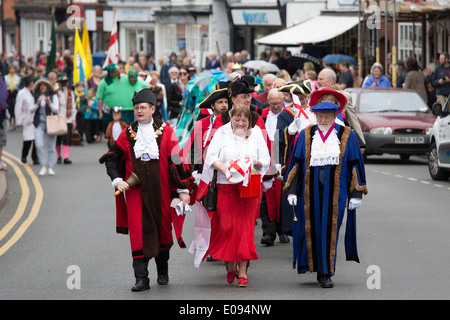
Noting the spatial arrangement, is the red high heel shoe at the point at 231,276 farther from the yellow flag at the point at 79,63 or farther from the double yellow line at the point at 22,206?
the yellow flag at the point at 79,63

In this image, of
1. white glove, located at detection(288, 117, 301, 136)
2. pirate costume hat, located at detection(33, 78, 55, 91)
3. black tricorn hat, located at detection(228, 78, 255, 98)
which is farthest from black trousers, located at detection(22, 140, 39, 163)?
black tricorn hat, located at detection(228, 78, 255, 98)

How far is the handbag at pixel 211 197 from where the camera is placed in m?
9.09

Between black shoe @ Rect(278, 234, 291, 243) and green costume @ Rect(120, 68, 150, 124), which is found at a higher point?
green costume @ Rect(120, 68, 150, 124)

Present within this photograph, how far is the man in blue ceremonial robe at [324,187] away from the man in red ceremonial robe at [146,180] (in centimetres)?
100

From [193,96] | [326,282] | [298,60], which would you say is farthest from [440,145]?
[298,60]

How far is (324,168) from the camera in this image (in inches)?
357

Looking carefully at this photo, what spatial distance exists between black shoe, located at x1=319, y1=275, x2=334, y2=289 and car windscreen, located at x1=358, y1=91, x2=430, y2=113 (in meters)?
13.7

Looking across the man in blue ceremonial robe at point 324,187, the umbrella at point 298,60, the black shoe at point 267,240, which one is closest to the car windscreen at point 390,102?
the umbrella at point 298,60

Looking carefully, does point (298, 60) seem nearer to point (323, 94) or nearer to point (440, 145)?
point (440, 145)

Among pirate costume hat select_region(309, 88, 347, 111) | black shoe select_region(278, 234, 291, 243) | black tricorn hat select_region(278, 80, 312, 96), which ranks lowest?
black shoe select_region(278, 234, 291, 243)

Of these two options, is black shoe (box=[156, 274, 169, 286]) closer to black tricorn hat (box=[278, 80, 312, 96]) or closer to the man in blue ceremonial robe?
the man in blue ceremonial robe

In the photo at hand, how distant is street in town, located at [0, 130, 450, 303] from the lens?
8836mm

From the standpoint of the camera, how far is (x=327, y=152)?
29.6 feet
